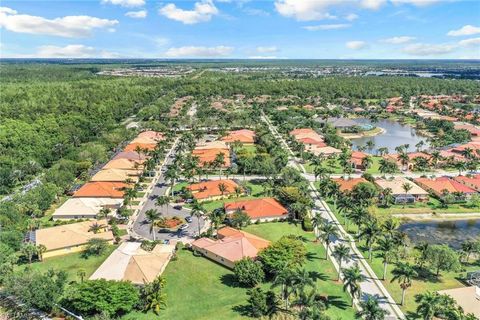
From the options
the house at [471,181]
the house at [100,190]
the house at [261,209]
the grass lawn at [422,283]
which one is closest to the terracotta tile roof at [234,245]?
the house at [261,209]

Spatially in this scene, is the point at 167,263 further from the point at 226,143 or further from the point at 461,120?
the point at 461,120

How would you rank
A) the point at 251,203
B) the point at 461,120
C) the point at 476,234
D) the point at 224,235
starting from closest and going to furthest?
the point at 224,235
the point at 476,234
the point at 251,203
the point at 461,120

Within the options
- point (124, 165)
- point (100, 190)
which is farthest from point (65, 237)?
point (124, 165)

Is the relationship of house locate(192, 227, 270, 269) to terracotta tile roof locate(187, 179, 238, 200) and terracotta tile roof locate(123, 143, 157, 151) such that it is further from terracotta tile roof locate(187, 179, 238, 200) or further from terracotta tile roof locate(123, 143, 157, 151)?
terracotta tile roof locate(123, 143, 157, 151)

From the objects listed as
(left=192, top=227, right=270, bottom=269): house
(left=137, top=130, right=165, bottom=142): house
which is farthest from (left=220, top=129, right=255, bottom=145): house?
(left=192, top=227, right=270, bottom=269): house

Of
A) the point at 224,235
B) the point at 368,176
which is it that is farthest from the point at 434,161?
the point at 224,235

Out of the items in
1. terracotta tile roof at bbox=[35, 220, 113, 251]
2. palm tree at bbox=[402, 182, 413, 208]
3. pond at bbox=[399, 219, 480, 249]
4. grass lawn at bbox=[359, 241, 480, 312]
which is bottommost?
pond at bbox=[399, 219, 480, 249]

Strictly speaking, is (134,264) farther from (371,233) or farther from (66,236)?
(371,233)
